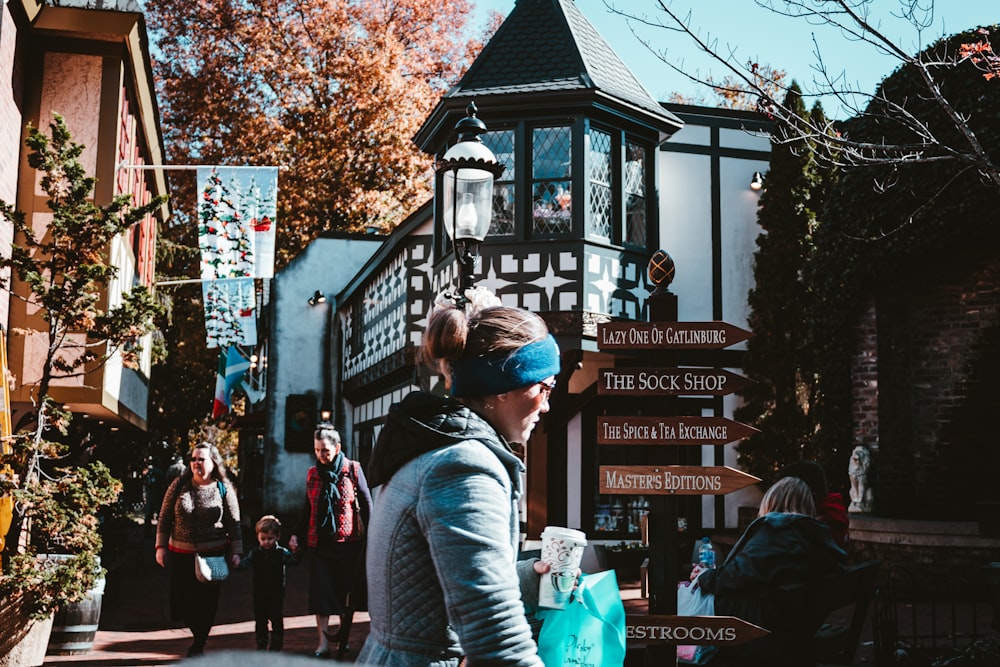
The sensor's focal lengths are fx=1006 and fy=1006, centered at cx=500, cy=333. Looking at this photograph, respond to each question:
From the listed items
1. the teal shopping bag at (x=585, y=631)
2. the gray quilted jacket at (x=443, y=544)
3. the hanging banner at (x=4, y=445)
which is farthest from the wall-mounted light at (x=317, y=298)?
the gray quilted jacket at (x=443, y=544)

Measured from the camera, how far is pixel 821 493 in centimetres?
620

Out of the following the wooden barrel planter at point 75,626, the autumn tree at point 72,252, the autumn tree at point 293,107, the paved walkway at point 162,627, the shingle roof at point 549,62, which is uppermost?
the autumn tree at point 293,107

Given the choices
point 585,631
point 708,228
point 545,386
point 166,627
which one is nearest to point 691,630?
point 585,631

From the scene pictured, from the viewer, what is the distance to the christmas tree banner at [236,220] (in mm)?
13461

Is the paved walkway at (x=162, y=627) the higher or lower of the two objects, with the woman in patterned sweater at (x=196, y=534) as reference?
lower

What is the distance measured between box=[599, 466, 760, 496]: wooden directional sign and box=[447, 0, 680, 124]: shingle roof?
28.6 ft

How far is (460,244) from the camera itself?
307 inches

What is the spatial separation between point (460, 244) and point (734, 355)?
9.21 metres

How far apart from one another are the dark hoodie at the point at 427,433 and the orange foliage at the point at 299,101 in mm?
22593

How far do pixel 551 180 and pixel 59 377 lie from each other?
24.4 ft

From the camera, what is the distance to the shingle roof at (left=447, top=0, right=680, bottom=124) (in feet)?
45.3

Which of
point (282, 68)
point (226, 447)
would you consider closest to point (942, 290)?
point (282, 68)

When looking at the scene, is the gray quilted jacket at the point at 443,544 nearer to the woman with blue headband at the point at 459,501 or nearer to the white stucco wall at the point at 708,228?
the woman with blue headband at the point at 459,501

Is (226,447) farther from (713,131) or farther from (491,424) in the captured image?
(491,424)
